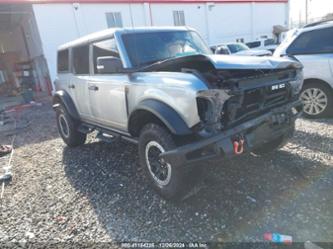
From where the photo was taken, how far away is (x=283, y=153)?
4.27 meters

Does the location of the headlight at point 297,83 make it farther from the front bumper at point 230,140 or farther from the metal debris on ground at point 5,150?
the metal debris on ground at point 5,150

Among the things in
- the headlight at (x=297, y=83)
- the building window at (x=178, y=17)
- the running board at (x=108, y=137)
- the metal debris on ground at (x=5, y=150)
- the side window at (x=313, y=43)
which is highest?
the building window at (x=178, y=17)

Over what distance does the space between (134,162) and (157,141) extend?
1.55m

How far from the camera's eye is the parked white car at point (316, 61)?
5.45 m

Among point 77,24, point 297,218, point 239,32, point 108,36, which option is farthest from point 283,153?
point 239,32

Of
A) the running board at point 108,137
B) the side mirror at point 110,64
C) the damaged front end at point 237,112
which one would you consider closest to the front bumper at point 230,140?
the damaged front end at point 237,112

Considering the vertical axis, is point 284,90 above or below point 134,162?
above

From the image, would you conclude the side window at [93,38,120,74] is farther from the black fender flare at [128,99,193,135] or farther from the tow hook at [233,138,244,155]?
the tow hook at [233,138,244,155]

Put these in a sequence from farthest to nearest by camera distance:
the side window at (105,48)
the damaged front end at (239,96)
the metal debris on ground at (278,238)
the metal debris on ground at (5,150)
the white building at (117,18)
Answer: the white building at (117,18) → the metal debris on ground at (5,150) → the side window at (105,48) → the damaged front end at (239,96) → the metal debris on ground at (278,238)

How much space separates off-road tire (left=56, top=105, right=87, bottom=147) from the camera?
17.8ft

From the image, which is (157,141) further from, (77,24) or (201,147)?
(77,24)

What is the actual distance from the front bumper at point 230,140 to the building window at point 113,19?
1649 cm

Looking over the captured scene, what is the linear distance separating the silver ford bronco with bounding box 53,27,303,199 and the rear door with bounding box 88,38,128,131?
0.01 meters

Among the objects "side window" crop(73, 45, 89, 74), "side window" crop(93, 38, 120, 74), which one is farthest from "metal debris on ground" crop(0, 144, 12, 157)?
"side window" crop(93, 38, 120, 74)
